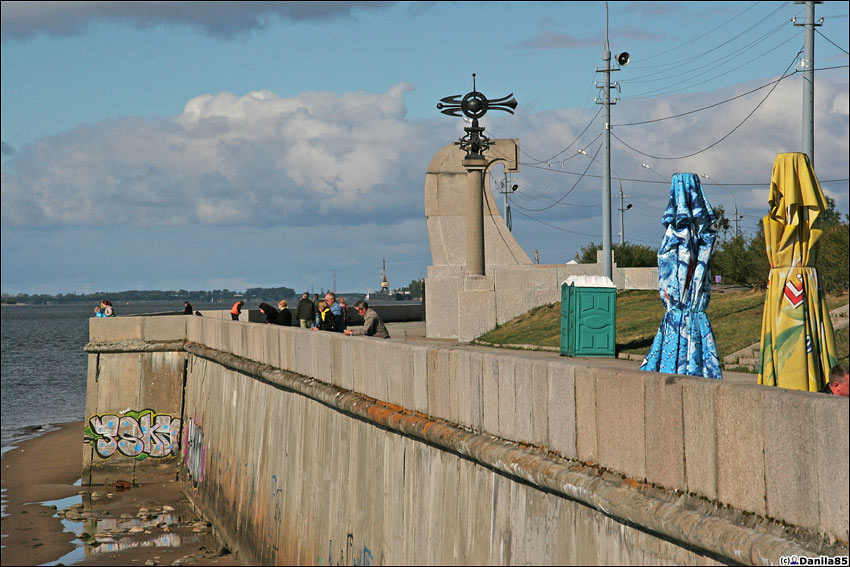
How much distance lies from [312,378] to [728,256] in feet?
101

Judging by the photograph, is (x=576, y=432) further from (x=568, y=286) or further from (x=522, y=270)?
(x=522, y=270)

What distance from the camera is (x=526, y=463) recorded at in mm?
6789

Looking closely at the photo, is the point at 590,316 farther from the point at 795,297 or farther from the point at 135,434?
the point at 135,434

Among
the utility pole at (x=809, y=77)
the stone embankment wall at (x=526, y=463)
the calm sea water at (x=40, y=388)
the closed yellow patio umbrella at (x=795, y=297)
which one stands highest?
the utility pole at (x=809, y=77)

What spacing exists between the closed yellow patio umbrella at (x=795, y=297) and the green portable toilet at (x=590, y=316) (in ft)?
38.1

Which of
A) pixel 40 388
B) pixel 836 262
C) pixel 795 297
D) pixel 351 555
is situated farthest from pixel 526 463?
pixel 40 388

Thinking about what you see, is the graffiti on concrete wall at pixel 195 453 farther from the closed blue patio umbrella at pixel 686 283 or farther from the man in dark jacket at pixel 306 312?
the closed blue patio umbrella at pixel 686 283

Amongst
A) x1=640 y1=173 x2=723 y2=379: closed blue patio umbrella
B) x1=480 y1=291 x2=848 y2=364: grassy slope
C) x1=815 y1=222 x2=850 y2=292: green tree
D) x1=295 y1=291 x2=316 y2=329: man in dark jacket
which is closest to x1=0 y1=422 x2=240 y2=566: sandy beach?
x1=295 y1=291 x2=316 y2=329: man in dark jacket

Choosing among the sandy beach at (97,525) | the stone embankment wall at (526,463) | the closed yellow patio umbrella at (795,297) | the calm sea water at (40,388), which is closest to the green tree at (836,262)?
the stone embankment wall at (526,463)

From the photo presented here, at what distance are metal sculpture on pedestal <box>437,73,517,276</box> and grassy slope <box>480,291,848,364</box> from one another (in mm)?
2338

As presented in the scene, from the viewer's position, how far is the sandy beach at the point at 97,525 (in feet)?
62.9

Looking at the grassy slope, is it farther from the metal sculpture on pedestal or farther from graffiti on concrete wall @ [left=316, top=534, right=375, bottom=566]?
graffiti on concrete wall @ [left=316, top=534, right=375, bottom=566]

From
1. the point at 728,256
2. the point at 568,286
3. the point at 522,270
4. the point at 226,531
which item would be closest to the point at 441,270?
the point at 522,270

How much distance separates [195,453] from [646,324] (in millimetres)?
11513
